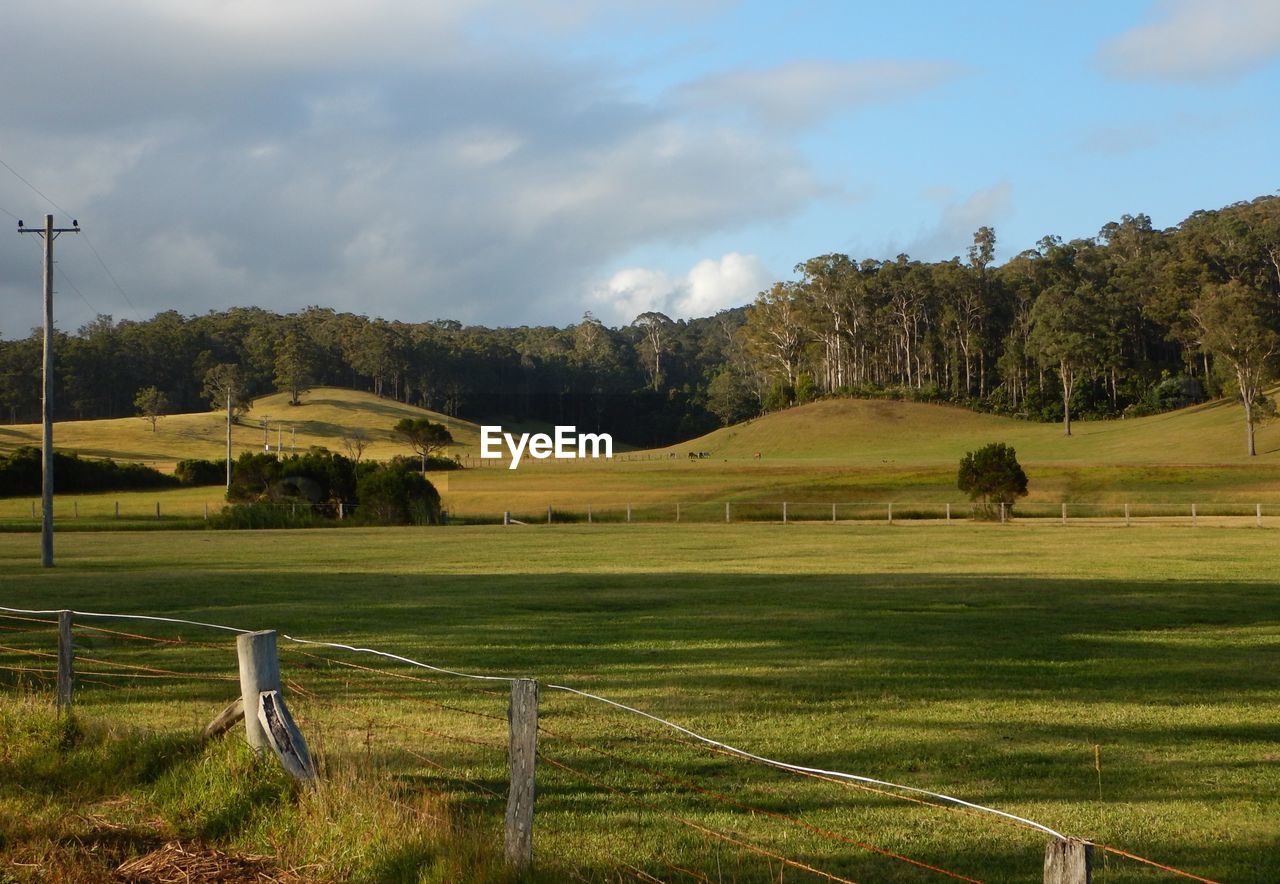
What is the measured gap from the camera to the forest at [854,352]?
392 ft

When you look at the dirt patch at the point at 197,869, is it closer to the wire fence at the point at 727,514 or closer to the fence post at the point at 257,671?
the fence post at the point at 257,671

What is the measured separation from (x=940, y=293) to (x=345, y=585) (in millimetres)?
122557

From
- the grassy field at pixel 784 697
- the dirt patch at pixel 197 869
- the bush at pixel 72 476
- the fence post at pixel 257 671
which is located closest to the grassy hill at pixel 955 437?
the bush at pixel 72 476

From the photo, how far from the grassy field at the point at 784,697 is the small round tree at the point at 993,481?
98.2ft

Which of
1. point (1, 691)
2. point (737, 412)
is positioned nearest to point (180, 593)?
point (1, 691)

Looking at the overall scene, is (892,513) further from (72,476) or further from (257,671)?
(72,476)

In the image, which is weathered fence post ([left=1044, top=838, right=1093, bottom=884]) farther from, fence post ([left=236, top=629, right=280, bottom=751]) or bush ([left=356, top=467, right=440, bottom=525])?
bush ([left=356, top=467, right=440, bottom=525])

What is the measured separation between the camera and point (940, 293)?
460ft

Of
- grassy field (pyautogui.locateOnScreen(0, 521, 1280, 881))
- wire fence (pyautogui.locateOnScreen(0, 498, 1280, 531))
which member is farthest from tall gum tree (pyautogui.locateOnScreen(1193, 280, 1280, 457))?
grassy field (pyautogui.locateOnScreen(0, 521, 1280, 881))

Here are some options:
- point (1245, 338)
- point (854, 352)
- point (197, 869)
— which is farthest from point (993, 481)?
point (854, 352)

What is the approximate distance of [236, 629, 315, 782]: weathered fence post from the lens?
778cm

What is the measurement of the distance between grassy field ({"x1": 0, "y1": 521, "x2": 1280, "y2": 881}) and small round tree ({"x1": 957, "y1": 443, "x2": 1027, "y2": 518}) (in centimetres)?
2995

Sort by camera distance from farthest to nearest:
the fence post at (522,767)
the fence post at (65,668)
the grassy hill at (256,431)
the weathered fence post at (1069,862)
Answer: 1. the grassy hill at (256,431)
2. the fence post at (65,668)
3. the fence post at (522,767)
4. the weathered fence post at (1069,862)

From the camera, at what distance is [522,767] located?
618cm
